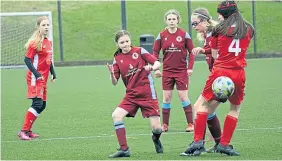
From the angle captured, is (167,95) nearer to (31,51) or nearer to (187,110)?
(187,110)

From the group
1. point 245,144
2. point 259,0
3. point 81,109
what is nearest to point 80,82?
point 81,109

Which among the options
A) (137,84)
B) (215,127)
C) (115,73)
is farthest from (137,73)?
(215,127)

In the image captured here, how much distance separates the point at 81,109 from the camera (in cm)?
1489

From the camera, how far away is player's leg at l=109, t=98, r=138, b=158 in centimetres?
925

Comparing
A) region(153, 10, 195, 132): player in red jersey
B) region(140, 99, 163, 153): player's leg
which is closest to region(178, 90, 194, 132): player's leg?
region(153, 10, 195, 132): player in red jersey

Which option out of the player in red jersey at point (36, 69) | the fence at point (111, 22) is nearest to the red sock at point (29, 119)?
the player in red jersey at point (36, 69)

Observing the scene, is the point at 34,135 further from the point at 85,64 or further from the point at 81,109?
the point at 85,64

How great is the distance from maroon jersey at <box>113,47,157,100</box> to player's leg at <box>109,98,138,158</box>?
12 centimetres

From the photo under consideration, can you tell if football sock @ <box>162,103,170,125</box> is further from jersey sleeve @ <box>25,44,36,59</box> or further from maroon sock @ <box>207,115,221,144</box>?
maroon sock @ <box>207,115,221,144</box>

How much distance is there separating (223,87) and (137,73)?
1231mm

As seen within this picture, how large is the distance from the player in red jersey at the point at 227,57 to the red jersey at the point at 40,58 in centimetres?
346

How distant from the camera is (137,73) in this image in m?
9.53

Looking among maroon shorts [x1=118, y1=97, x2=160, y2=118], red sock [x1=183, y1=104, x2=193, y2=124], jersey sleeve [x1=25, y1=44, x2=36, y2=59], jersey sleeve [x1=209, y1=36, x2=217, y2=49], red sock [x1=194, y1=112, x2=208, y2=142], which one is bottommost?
red sock [x1=183, y1=104, x2=193, y2=124]

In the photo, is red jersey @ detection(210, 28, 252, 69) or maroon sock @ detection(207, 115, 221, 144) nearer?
red jersey @ detection(210, 28, 252, 69)
